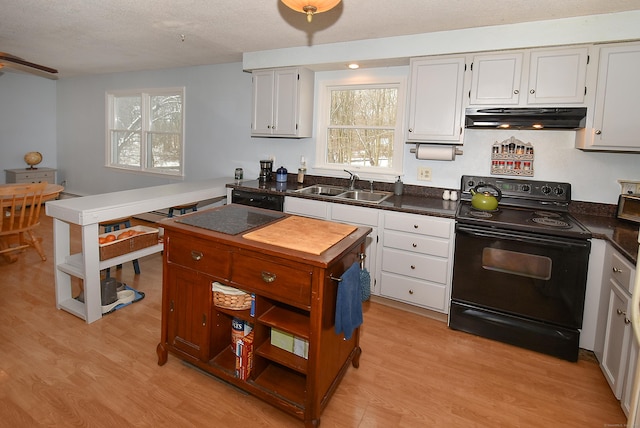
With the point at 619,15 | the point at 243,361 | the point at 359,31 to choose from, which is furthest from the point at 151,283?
the point at 619,15

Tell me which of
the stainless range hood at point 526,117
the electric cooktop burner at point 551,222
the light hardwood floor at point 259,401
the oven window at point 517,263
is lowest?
the light hardwood floor at point 259,401

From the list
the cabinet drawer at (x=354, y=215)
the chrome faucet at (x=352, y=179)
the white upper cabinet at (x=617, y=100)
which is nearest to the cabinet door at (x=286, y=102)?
the chrome faucet at (x=352, y=179)

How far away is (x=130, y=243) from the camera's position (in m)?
3.01

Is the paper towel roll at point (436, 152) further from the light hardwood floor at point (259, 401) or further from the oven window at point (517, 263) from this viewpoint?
the light hardwood floor at point (259, 401)

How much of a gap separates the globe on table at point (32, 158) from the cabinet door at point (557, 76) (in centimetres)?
738

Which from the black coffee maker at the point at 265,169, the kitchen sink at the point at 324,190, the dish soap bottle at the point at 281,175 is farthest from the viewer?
the black coffee maker at the point at 265,169

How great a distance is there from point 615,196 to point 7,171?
26.8 ft

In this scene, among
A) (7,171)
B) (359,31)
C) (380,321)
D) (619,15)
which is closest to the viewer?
(619,15)

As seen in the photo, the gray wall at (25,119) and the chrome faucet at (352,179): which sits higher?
the gray wall at (25,119)

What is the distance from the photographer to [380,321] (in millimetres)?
2912

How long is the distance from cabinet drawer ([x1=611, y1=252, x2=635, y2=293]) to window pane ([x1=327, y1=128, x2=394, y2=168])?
2.04 meters

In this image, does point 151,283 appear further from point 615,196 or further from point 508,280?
point 615,196

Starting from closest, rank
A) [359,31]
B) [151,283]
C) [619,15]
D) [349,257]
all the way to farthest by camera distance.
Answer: [349,257] < [619,15] < [359,31] < [151,283]

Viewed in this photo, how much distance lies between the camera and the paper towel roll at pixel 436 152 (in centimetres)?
322
